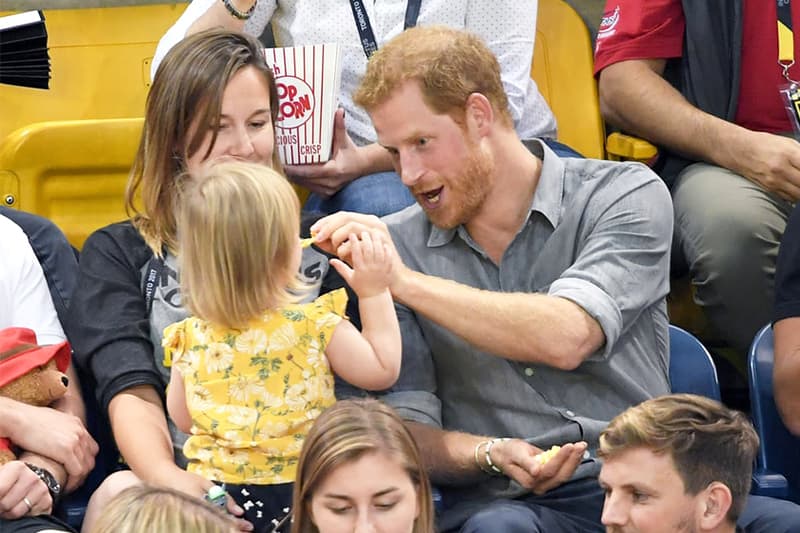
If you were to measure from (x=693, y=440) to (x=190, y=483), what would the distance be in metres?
0.89

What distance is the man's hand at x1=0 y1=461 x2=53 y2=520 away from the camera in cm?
236

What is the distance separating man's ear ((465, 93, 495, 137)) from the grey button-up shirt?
0.46 feet

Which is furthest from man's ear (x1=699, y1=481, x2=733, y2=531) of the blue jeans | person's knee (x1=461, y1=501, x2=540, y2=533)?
the blue jeans

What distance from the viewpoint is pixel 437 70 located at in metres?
2.76

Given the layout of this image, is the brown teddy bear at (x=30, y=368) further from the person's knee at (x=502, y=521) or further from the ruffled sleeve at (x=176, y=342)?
the person's knee at (x=502, y=521)

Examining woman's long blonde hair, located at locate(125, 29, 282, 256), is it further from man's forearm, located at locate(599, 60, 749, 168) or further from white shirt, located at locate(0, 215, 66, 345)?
man's forearm, located at locate(599, 60, 749, 168)

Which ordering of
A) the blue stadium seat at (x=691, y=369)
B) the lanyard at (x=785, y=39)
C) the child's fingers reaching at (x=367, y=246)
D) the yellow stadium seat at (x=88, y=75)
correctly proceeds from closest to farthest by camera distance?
the child's fingers reaching at (x=367, y=246)
the blue stadium seat at (x=691, y=369)
the lanyard at (x=785, y=39)
the yellow stadium seat at (x=88, y=75)

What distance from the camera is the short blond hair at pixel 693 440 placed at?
232 centimetres

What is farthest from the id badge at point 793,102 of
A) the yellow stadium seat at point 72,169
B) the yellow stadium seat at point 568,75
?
the yellow stadium seat at point 72,169

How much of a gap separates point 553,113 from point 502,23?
1.43ft

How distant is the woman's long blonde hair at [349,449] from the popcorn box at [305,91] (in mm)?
862

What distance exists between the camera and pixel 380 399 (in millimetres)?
2652

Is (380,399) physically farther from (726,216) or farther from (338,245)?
(726,216)

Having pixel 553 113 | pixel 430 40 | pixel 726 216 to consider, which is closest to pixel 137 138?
pixel 430 40
